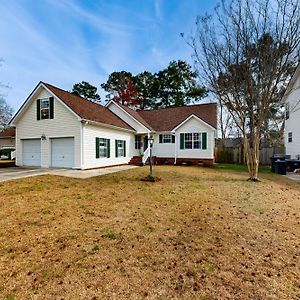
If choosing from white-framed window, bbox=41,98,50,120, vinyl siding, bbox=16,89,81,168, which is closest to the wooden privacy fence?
vinyl siding, bbox=16,89,81,168

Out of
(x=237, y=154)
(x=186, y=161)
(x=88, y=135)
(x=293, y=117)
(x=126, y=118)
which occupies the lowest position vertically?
(x=186, y=161)

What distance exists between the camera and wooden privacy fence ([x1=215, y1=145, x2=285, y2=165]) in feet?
67.3

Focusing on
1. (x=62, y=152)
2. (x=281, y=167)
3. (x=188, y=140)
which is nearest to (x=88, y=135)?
(x=62, y=152)

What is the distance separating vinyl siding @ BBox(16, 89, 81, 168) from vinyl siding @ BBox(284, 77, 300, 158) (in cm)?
1576

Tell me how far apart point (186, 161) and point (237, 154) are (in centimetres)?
569

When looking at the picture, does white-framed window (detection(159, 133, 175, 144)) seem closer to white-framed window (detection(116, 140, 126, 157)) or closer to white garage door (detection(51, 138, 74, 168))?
white-framed window (detection(116, 140, 126, 157))

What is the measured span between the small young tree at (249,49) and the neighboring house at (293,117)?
295 inches

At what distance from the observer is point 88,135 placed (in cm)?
1404

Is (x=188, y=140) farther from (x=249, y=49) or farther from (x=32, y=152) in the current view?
Result: (x=32, y=152)

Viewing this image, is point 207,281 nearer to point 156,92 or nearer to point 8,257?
point 8,257

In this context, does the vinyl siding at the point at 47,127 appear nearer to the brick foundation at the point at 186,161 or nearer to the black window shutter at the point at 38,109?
the black window shutter at the point at 38,109

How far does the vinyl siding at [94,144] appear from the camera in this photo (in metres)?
13.8

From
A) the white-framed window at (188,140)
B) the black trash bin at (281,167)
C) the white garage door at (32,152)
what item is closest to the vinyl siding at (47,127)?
the white garage door at (32,152)

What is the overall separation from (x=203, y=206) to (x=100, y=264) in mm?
3686
